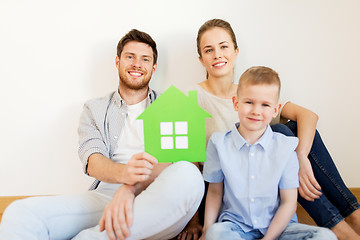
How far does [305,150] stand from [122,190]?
742mm

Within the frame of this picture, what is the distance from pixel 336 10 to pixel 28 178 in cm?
196

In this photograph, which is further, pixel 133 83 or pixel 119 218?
pixel 133 83

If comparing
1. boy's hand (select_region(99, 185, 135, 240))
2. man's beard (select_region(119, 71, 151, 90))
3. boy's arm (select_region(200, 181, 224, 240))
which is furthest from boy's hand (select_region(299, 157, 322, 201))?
man's beard (select_region(119, 71, 151, 90))

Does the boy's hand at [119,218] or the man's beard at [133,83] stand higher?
the man's beard at [133,83]

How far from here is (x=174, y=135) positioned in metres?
0.93

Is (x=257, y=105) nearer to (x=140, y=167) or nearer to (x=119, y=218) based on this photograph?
(x=140, y=167)

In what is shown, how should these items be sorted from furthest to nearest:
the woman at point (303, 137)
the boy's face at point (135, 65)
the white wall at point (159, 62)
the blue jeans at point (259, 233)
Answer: the white wall at point (159, 62) < the boy's face at point (135, 65) < the woman at point (303, 137) < the blue jeans at point (259, 233)

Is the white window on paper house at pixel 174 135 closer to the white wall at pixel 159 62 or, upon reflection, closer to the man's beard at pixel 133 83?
the man's beard at pixel 133 83

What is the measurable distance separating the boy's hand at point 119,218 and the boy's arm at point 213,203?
30cm

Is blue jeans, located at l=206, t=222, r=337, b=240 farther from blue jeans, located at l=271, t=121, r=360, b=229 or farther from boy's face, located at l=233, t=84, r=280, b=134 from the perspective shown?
boy's face, located at l=233, t=84, r=280, b=134

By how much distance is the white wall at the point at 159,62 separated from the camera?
1482 millimetres

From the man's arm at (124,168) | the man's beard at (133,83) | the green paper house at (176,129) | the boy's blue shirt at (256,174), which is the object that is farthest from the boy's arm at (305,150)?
the man's beard at (133,83)

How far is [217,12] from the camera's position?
1479mm

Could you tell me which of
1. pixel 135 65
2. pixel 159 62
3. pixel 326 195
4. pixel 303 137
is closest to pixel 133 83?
pixel 135 65
